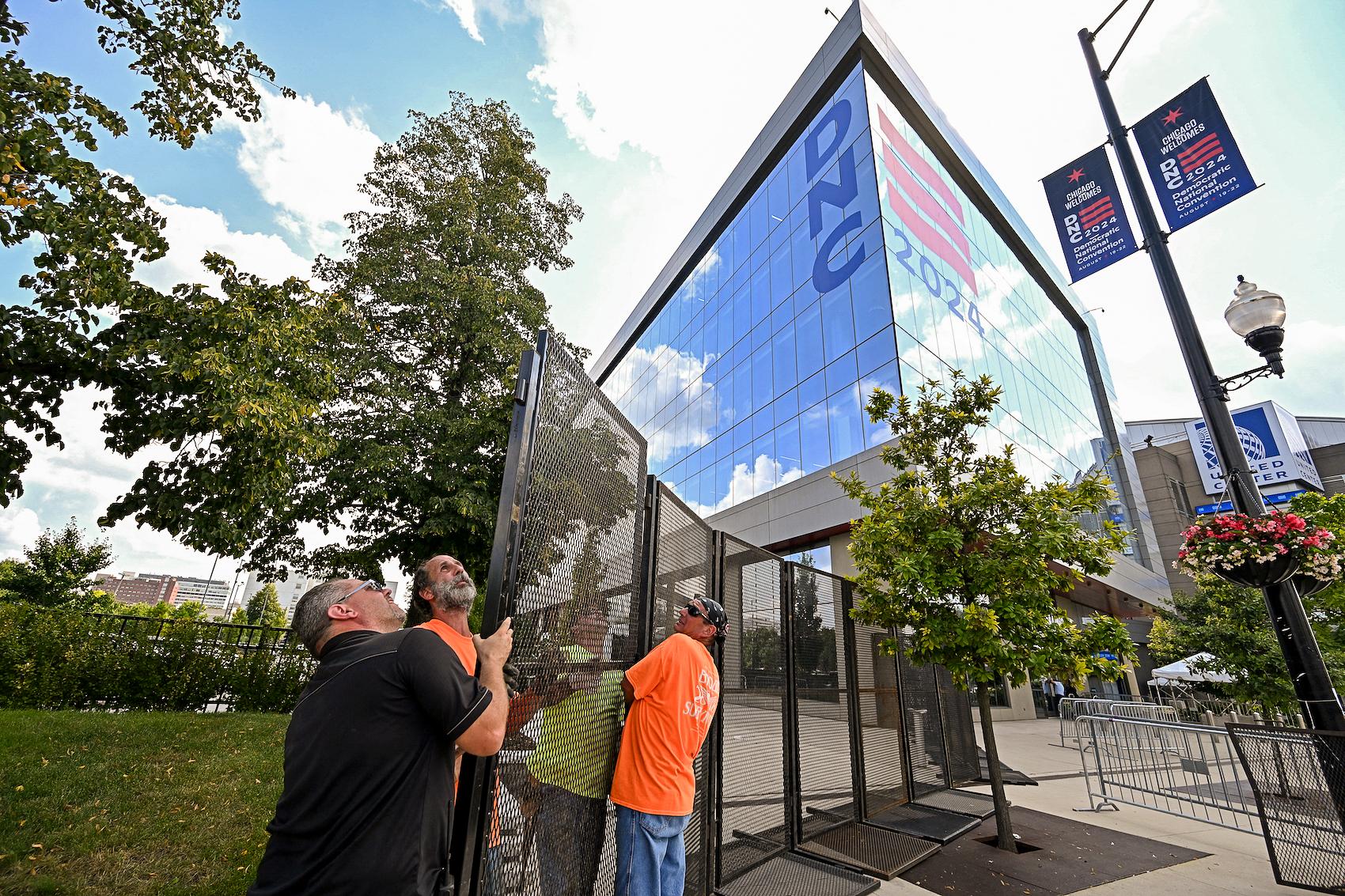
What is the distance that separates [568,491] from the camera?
2682 millimetres

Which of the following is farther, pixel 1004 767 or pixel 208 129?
pixel 1004 767

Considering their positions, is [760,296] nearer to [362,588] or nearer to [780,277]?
[780,277]

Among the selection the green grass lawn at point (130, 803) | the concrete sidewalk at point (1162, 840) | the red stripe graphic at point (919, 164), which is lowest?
the concrete sidewalk at point (1162, 840)

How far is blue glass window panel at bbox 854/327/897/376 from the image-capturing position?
15.9 metres

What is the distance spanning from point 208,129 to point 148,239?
1900 millimetres

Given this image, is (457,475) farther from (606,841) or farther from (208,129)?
(606,841)

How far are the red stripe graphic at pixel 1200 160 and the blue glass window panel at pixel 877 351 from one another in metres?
8.77

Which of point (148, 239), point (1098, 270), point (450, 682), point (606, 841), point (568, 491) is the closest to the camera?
point (450, 682)

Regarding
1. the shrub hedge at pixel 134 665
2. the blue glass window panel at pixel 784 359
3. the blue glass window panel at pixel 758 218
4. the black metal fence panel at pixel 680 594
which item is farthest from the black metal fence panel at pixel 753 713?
the blue glass window panel at pixel 758 218

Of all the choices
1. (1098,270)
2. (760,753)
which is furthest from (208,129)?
(1098,270)

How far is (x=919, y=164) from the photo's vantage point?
816 inches

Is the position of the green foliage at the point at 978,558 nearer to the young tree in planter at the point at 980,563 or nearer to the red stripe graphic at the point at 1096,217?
the young tree in planter at the point at 980,563

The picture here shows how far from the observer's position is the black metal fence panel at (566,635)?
7.23ft

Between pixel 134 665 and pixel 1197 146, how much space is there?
17066 millimetres
